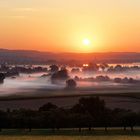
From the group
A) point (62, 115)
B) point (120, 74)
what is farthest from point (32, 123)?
point (120, 74)

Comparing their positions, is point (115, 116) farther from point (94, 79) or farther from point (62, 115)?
point (94, 79)

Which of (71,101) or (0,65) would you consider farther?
(0,65)

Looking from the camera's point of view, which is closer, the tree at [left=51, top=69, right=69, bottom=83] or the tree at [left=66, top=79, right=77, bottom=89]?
the tree at [left=66, top=79, right=77, bottom=89]

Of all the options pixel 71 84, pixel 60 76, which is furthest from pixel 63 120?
pixel 60 76

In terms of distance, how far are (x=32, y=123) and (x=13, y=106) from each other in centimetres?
3092

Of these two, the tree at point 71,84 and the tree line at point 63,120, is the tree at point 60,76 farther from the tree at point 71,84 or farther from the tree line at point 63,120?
the tree line at point 63,120

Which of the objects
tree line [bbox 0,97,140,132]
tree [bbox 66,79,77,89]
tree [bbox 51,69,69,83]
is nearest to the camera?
tree line [bbox 0,97,140,132]

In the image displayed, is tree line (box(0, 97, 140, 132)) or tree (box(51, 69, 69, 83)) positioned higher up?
tree (box(51, 69, 69, 83))

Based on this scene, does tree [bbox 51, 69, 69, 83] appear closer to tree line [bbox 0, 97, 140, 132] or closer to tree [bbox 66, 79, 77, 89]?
tree [bbox 66, 79, 77, 89]

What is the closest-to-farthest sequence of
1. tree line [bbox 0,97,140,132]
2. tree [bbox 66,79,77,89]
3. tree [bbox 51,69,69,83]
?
tree line [bbox 0,97,140,132] → tree [bbox 66,79,77,89] → tree [bbox 51,69,69,83]

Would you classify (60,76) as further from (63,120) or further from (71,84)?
(63,120)

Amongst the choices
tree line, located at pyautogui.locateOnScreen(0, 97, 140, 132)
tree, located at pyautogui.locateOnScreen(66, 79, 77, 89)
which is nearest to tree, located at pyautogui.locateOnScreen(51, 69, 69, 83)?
tree, located at pyautogui.locateOnScreen(66, 79, 77, 89)

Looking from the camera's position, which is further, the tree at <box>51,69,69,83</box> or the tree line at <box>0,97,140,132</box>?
the tree at <box>51,69,69,83</box>

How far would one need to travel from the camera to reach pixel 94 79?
144750 mm
